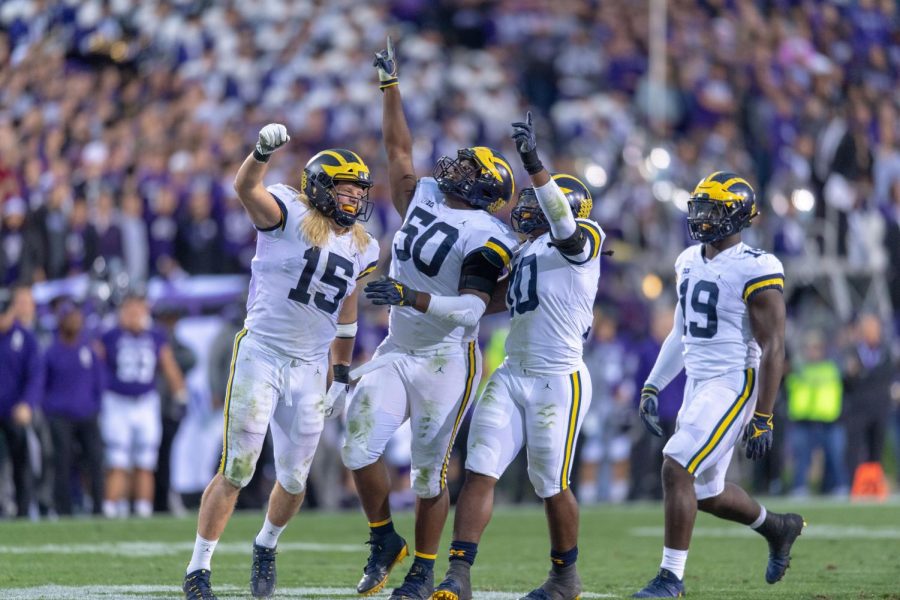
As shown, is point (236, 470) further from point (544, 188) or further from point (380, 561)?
point (544, 188)

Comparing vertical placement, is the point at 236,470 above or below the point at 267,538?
above

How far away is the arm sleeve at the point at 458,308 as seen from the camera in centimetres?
626

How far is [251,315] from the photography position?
655cm

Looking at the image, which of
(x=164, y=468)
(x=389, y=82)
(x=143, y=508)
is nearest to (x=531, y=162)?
(x=389, y=82)

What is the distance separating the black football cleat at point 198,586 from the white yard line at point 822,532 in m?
4.86

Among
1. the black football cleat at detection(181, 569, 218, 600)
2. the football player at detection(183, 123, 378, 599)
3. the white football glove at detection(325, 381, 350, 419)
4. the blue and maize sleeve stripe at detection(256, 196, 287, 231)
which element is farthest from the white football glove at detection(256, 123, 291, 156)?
the black football cleat at detection(181, 569, 218, 600)

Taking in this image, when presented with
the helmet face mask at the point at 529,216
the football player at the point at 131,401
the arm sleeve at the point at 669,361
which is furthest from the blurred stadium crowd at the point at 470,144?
the helmet face mask at the point at 529,216

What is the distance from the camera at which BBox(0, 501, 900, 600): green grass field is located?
7.06 metres

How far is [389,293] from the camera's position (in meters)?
6.06

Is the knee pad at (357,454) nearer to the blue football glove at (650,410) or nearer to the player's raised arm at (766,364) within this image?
the blue football glove at (650,410)

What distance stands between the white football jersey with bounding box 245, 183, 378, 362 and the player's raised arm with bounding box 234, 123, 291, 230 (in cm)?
9

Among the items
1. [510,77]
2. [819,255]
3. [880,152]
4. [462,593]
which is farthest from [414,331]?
[510,77]

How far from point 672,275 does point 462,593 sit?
32.5 ft

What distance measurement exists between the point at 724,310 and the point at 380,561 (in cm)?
195
